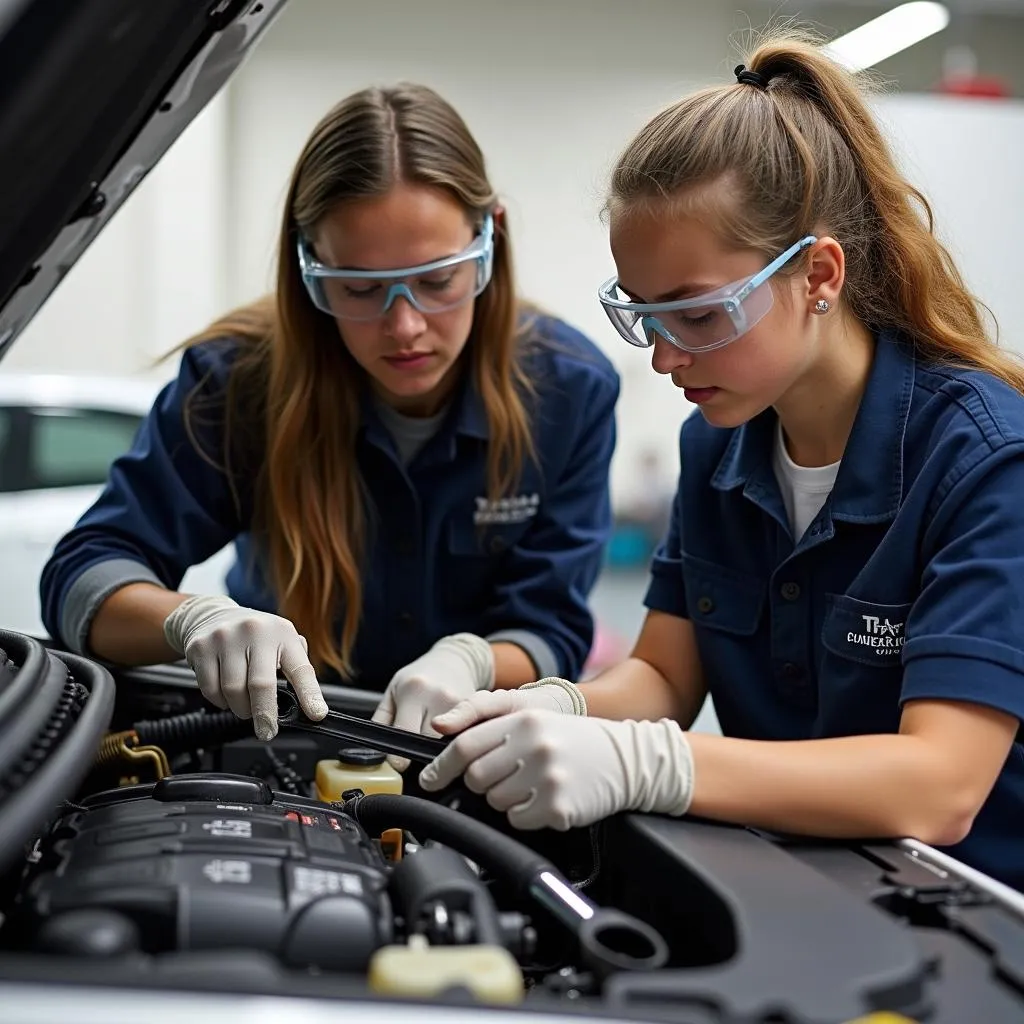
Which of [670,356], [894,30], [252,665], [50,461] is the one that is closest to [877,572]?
[670,356]

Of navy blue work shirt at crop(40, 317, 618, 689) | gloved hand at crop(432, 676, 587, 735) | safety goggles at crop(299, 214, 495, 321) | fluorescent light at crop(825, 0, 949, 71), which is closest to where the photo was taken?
gloved hand at crop(432, 676, 587, 735)

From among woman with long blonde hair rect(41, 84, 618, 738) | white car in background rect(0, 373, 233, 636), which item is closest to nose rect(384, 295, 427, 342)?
woman with long blonde hair rect(41, 84, 618, 738)

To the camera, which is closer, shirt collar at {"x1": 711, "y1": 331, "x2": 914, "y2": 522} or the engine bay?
the engine bay

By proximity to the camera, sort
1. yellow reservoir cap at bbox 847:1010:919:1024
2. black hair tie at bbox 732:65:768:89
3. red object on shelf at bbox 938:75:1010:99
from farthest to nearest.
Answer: red object on shelf at bbox 938:75:1010:99 < black hair tie at bbox 732:65:768:89 < yellow reservoir cap at bbox 847:1010:919:1024

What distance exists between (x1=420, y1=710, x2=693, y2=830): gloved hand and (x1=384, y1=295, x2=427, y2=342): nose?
2.07ft

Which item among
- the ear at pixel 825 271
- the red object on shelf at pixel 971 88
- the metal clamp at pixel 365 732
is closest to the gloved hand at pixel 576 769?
the metal clamp at pixel 365 732

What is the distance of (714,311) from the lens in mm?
1188

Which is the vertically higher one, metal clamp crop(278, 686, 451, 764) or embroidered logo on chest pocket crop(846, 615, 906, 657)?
embroidered logo on chest pocket crop(846, 615, 906, 657)

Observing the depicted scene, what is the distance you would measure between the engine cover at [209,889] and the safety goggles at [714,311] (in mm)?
574

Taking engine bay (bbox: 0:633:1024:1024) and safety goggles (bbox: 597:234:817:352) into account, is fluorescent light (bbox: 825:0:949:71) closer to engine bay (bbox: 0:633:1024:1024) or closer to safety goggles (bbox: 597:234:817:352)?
safety goggles (bbox: 597:234:817:352)

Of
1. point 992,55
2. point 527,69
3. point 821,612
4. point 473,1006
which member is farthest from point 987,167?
point 473,1006

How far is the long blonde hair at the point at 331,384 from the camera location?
5.17ft

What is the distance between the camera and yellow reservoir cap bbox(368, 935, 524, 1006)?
697 millimetres

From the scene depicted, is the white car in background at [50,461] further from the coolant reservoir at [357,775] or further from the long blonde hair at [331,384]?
the coolant reservoir at [357,775]
